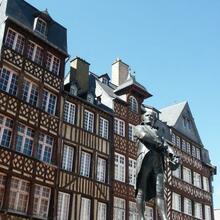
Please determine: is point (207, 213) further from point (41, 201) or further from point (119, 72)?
point (41, 201)

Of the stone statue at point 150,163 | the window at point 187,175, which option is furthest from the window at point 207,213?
the stone statue at point 150,163

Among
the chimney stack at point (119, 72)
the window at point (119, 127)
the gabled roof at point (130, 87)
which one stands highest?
the chimney stack at point (119, 72)

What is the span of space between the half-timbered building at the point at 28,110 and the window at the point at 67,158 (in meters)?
0.69

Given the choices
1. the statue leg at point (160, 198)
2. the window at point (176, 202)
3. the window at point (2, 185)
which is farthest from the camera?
the window at point (176, 202)

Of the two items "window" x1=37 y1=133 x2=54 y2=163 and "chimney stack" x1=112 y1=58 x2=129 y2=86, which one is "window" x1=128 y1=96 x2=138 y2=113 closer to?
"chimney stack" x1=112 y1=58 x2=129 y2=86

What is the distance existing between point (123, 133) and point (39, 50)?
24.1ft

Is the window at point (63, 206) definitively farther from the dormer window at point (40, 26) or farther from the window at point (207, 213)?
the window at point (207, 213)

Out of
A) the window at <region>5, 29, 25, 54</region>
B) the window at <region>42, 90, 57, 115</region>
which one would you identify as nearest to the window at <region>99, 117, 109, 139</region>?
Answer: the window at <region>42, 90, 57, 115</region>

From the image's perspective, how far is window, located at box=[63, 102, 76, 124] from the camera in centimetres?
2124

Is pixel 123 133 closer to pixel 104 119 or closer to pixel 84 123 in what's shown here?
pixel 104 119

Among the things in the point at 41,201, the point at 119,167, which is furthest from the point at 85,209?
the point at 119,167

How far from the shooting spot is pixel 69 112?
70.6ft

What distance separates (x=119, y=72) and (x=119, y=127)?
18.9 ft

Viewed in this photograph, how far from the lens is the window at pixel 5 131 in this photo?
57.5 feet
